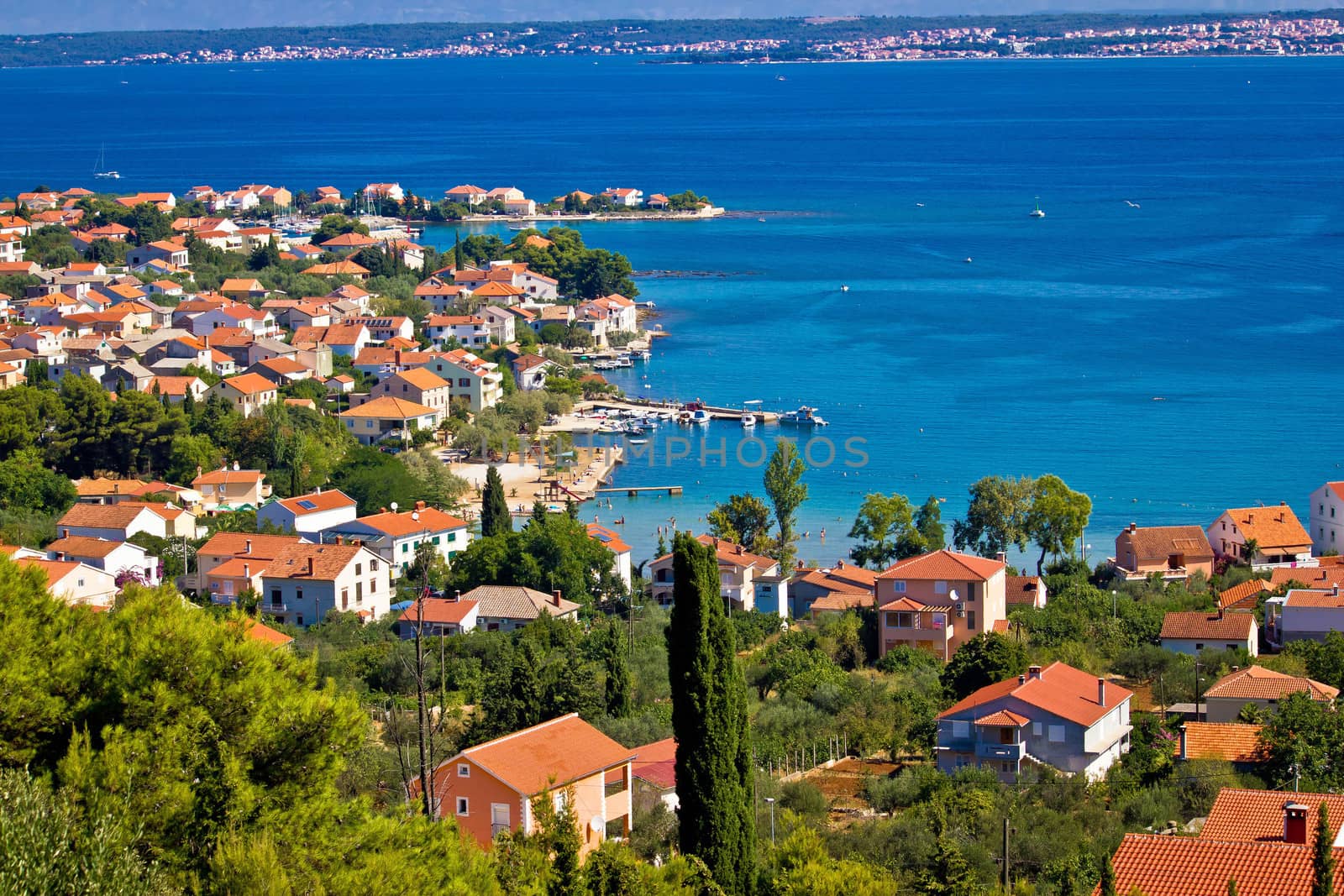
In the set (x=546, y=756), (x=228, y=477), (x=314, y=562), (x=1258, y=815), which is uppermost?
(x=1258, y=815)

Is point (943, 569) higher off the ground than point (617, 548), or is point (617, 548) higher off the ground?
point (943, 569)

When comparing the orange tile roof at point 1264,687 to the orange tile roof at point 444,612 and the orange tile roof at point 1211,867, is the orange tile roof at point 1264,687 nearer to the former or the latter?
the orange tile roof at point 1211,867

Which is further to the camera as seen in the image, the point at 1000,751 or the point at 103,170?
the point at 103,170

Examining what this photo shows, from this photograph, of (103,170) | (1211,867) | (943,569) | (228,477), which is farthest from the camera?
(103,170)

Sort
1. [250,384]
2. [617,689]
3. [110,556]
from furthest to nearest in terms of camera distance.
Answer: [250,384] → [110,556] → [617,689]

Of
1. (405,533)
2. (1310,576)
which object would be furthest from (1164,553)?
(405,533)

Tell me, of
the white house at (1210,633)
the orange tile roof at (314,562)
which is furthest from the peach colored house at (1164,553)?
the orange tile roof at (314,562)

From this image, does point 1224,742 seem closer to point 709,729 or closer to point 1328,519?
point 709,729
